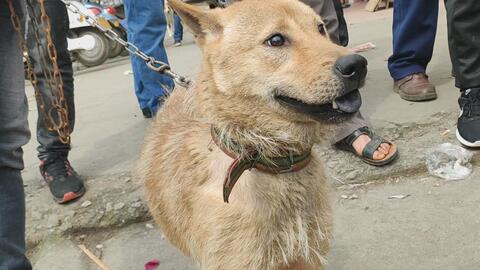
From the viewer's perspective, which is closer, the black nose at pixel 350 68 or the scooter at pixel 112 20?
the black nose at pixel 350 68

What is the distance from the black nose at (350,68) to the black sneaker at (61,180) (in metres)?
2.12

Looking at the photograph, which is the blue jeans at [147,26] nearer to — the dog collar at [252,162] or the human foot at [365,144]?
the human foot at [365,144]

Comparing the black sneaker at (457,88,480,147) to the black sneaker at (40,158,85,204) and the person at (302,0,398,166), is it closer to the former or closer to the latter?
the person at (302,0,398,166)

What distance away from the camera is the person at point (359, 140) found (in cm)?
307

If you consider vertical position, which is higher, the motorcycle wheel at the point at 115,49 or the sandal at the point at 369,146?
the sandal at the point at 369,146

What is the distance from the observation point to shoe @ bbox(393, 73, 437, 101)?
12.8 feet

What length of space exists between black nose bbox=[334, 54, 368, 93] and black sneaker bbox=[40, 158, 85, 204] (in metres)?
2.12

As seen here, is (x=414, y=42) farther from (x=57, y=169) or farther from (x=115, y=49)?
(x=115, y=49)

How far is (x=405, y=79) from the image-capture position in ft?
13.4

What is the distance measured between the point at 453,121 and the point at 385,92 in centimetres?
91

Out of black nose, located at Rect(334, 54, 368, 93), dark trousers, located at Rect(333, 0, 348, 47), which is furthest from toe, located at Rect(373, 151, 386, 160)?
dark trousers, located at Rect(333, 0, 348, 47)

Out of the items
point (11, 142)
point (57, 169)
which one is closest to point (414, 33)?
point (57, 169)

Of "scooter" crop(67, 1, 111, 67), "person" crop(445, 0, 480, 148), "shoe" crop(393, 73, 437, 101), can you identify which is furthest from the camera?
"scooter" crop(67, 1, 111, 67)

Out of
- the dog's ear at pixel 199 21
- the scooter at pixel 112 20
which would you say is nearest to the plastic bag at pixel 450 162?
the dog's ear at pixel 199 21
